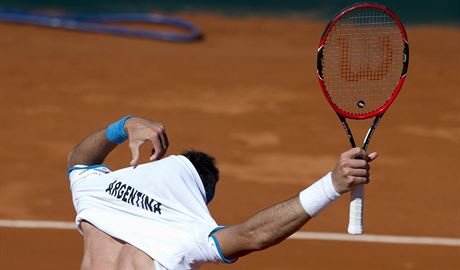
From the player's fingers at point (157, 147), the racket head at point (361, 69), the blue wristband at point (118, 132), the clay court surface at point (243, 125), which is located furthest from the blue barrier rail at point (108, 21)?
the player's fingers at point (157, 147)

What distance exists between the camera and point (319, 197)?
5027 millimetres

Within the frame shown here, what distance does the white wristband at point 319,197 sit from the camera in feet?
16.5

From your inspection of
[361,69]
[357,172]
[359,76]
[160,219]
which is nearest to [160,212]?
[160,219]

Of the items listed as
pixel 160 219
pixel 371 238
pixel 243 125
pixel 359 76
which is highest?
pixel 359 76

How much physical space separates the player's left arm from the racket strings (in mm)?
1266

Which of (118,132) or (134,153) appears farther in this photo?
(118,132)

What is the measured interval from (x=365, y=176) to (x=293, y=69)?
9.09 meters

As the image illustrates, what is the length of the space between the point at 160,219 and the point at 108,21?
1143 centimetres

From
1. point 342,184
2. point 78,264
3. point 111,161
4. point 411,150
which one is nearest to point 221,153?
point 111,161

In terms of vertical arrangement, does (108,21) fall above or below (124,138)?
above

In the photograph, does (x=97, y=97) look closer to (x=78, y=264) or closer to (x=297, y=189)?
(x=297, y=189)

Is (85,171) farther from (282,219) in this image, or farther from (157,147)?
(282,219)

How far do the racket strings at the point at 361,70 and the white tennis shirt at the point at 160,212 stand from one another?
118cm

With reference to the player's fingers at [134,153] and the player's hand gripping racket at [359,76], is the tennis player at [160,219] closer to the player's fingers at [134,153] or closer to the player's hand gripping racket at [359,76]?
the player's fingers at [134,153]
